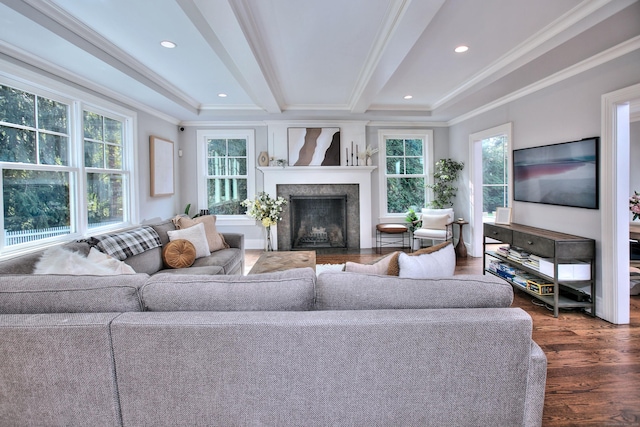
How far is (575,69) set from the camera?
3141mm

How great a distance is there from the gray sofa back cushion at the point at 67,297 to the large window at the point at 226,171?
4.73 m

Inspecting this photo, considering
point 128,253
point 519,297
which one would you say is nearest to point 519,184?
point 519,297

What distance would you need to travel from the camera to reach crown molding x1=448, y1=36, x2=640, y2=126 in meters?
2.62

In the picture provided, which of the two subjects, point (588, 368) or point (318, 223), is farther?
point (318, 223)

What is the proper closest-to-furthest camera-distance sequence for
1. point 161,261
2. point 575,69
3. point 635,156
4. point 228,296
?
point 228,296 → point 575,69 → point 161,261 → point 635,156

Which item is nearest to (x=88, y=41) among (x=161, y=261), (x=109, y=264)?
(x=109, y=264)

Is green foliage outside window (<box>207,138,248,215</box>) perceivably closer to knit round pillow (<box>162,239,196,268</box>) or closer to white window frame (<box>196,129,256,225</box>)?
white window frame (<box>196,129,256,225</box>)

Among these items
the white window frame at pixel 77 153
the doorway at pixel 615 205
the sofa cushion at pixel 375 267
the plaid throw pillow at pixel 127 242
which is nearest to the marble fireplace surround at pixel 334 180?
the white window frame at pixel 77 153

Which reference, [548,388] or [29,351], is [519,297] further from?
[29,351]

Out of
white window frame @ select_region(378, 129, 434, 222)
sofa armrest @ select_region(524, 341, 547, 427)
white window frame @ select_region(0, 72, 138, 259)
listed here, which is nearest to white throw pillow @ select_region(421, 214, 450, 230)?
white window frame @ select_region(378, 129, 434, 222)

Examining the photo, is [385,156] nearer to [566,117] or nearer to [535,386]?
[566,117]

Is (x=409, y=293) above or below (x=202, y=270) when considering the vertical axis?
above

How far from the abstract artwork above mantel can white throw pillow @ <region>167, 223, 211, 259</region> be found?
107 inches

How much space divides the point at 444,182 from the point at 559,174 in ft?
8.41
